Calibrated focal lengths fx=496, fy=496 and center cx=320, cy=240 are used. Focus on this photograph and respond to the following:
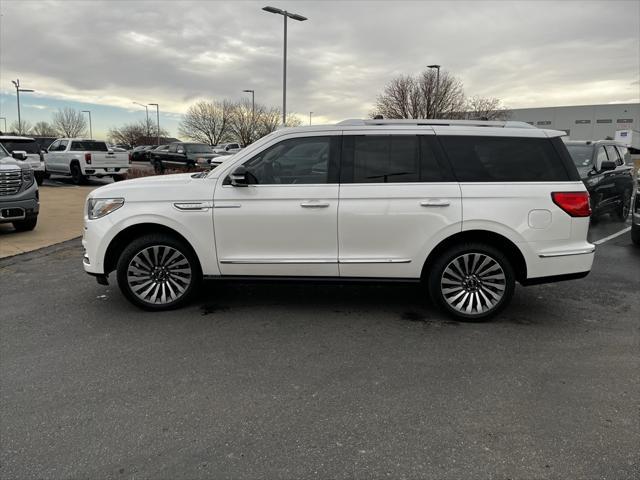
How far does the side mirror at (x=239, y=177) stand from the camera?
4.62 m

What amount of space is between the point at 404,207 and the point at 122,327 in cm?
284

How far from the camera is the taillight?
15.0 ft

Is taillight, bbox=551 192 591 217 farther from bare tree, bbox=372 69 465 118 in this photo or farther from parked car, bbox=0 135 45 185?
bare tree, bbox=372 69 465 118

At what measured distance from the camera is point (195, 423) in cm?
300

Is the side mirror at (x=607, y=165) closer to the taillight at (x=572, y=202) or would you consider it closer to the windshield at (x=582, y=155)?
the windshield at (x=582, y=155)

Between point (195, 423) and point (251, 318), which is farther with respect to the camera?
point (251, 318)

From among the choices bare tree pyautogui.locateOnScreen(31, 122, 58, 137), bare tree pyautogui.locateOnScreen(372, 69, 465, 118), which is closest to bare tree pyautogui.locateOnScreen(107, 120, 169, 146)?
bare tree pyautogui.locateOnScreen(31, 122, 58, 137)

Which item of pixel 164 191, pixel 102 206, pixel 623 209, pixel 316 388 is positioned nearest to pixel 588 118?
pixel 623 209

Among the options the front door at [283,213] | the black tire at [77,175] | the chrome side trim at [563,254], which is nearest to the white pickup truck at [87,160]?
the black tire at [77,175]

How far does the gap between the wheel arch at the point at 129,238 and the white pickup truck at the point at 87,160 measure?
53.6 ft

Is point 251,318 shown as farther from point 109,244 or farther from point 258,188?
point 109,244

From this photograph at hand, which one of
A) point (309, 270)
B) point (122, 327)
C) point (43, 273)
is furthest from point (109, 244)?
point (43, 273)

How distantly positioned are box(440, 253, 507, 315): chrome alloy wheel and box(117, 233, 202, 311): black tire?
244 cm

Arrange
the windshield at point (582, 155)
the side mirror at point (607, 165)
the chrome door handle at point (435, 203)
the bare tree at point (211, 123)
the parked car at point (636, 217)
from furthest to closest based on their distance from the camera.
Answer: the bare tree at point (211, 123) → the windshield at point (582, 155) → the side mirror at point (607, 165) → the parked car at point (636, 217) → the chrome door handle at point (435, 203)
